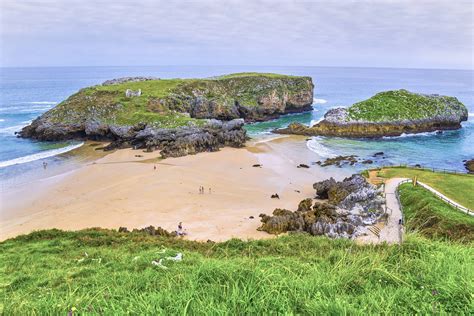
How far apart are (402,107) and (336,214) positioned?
52.0 m

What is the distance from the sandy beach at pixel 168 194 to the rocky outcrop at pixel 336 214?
5.53 feet

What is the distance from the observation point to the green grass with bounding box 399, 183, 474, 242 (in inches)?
779

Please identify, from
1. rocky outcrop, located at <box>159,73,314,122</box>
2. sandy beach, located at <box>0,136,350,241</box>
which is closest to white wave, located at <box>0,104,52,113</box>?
rocky outcrop, located at <box>159,73,314,122</box>

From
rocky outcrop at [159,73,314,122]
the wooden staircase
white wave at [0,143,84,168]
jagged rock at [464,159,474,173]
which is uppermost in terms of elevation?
rocky outcrop at [159,73,314,122]

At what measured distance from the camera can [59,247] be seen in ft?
58.5

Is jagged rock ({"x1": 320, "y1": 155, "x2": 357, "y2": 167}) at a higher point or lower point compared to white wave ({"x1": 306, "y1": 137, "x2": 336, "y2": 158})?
lower

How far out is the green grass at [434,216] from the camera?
1978 centimetres

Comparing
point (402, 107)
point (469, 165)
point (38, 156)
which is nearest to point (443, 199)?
point (469, 165)

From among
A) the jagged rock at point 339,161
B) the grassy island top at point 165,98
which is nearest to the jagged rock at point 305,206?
the jagged rock at point 339,161

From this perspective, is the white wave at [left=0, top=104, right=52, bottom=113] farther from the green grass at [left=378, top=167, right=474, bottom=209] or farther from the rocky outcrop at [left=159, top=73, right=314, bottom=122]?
the green grass at [left=378, top=167, right=474, bottom=209]

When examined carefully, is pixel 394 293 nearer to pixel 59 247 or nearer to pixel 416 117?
pixel 59 247

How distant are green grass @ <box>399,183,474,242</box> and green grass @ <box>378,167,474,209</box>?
2.15 m

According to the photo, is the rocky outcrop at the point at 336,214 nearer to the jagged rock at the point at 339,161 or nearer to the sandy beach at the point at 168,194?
the sandy beach at the point at 168,194

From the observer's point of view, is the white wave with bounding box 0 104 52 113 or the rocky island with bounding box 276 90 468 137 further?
the white wave with bounding box 0 104 52 113
